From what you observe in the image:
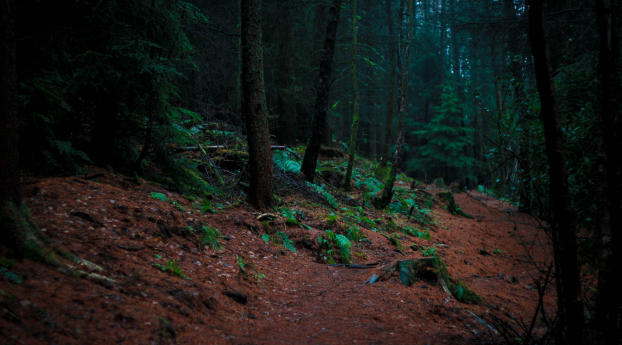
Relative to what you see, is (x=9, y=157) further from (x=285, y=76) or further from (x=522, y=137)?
(x=285, y=76)

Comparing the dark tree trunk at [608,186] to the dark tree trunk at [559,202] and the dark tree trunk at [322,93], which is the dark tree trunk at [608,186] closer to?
the dark tree trunk at [559,202]

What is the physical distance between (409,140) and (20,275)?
4135 cm

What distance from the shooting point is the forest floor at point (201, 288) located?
2885 millimetres

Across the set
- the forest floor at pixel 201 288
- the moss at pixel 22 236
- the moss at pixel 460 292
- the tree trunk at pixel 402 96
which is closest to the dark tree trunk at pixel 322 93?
the tree trunk at pixel 402 96

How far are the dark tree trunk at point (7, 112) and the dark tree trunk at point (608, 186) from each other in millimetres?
5614

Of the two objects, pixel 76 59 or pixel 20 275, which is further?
pixel 76 59

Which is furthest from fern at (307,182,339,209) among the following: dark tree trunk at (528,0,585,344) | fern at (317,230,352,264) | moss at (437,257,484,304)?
dark tree trunk at (528,0,585,344)

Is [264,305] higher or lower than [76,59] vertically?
lower

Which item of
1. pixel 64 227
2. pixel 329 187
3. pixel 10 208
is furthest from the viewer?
pixel 329 187

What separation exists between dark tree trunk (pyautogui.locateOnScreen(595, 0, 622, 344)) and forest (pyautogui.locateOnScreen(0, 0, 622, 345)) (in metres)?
0.02

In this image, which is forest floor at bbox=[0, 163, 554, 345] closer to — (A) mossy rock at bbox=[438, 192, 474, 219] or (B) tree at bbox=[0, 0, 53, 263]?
(B) tree at bbox=[0, 0, 53, 263]

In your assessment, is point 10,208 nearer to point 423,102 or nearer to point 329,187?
point 329,187

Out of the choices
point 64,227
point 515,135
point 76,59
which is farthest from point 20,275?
point 515,135

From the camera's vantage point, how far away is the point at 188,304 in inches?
151
